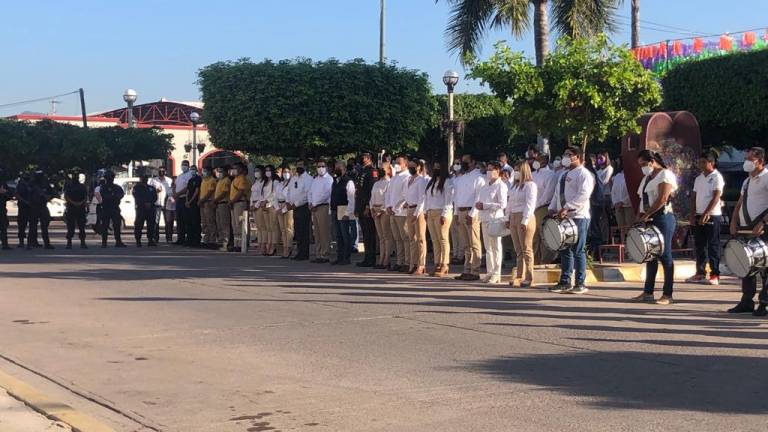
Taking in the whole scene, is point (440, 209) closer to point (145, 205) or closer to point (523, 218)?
point (523, 218)

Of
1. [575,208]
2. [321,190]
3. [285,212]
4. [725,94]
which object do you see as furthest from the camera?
[725,94]

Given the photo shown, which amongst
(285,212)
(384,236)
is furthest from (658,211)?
(285,212)

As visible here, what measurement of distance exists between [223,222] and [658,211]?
44.0 ft

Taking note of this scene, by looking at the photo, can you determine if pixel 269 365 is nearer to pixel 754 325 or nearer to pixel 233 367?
pixel 233 367

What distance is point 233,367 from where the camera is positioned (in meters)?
9.17

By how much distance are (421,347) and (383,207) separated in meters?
8.51

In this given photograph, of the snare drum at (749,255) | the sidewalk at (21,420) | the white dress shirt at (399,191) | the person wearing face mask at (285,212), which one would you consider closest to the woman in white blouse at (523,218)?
the white dress shirt at (399,191)

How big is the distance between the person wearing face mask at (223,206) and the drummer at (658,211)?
41.7 feet

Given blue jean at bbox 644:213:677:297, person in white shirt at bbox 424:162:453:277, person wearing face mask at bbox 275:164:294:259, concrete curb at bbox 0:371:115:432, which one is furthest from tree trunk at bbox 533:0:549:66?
concrete curb at bbox 0:371:115:432

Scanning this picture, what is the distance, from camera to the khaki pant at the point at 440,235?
17.0 meters

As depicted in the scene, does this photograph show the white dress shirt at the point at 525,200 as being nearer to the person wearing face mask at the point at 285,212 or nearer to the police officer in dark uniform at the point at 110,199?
the person wearing face mask at the point at 285,212

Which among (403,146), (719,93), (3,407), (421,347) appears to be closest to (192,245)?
(403,146)

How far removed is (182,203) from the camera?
2570 cm

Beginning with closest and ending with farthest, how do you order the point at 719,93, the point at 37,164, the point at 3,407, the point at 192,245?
the point at 3,407 < the point at 192,245 < the point at 719,93 < the point at 37,164
